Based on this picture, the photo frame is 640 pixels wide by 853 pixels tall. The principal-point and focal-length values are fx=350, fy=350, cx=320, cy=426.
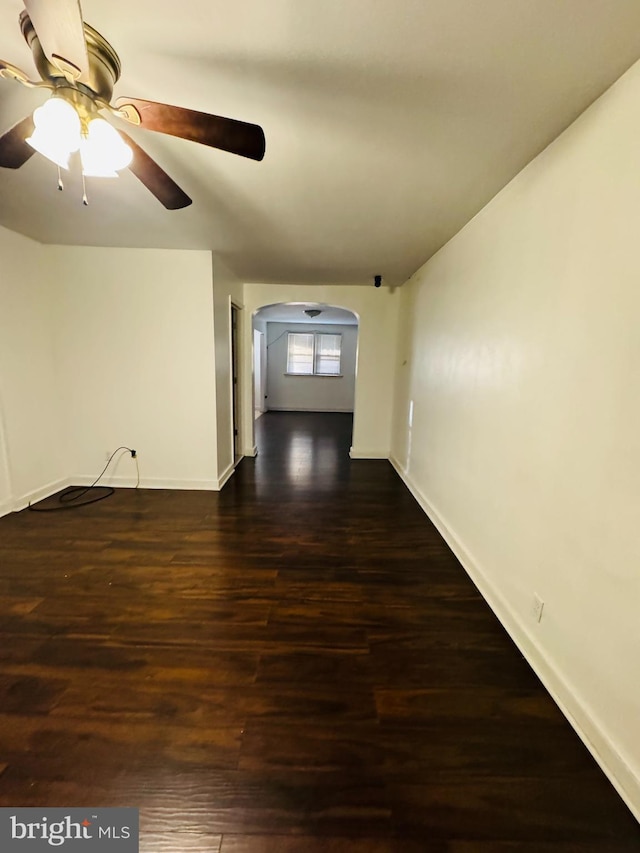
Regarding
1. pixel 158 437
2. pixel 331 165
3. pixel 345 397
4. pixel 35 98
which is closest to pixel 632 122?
pixel 331 165

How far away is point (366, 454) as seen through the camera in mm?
5031

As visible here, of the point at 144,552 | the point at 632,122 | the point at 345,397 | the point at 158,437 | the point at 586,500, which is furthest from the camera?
the point at 345,397

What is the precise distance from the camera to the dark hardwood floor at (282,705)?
1069mm

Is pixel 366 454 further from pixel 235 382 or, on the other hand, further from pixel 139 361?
pixel 139 361

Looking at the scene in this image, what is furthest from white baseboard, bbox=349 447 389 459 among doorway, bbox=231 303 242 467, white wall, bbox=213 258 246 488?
white wall, bbox=213 258 246 488

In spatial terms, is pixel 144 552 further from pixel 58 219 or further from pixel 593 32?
pixel 593 32

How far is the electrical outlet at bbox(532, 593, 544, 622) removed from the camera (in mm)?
1583

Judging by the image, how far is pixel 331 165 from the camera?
1.78 m

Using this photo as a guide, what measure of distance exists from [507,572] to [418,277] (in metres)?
3.03

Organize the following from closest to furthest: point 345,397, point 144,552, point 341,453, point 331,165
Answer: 1. point 331,165
2. point 144,552
3. point 341,453
4. point 345,397

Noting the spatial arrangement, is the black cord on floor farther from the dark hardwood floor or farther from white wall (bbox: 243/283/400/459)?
white wall (bbox: 243/283/400/459)

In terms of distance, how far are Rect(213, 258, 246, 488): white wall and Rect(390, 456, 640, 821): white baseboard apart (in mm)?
2663

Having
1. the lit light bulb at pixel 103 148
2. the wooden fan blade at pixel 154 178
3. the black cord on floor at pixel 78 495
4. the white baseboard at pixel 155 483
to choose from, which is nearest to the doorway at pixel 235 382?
the white baseboard at pixel 155 483

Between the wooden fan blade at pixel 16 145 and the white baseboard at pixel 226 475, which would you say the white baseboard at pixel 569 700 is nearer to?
the white baseboard at pixel 226 475
